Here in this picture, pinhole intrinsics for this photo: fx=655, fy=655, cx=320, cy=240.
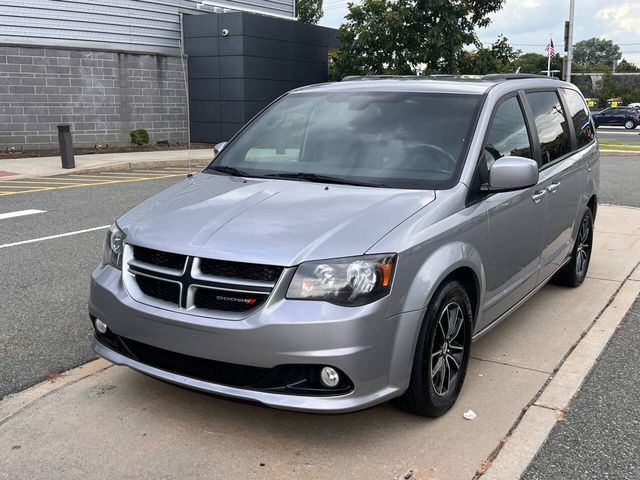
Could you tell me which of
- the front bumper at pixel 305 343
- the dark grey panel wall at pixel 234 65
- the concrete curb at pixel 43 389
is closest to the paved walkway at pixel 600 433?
the front bumper at pixel 305 343

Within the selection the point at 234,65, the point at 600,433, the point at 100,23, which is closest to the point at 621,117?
the point at 234,65

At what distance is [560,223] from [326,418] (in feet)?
8.53

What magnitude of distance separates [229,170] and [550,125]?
8.24 ft

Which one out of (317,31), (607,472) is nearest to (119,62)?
(317,31)

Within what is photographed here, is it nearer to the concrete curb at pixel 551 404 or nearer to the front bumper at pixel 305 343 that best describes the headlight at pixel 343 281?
the front bumper at pixel 305 343

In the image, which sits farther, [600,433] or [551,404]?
[551,404]

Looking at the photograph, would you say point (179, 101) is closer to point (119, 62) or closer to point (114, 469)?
point (119, 62)

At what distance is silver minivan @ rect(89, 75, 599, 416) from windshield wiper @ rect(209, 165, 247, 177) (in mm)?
22

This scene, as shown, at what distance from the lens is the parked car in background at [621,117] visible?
43.6m

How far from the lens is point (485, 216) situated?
12.4ft

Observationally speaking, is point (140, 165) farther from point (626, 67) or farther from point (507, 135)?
point (626, 67)

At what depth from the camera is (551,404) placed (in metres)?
3.65

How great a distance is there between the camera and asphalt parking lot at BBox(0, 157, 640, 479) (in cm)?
305

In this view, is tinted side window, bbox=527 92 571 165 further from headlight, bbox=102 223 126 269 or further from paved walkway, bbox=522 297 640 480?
headlight, bbox=102 223 126 269
